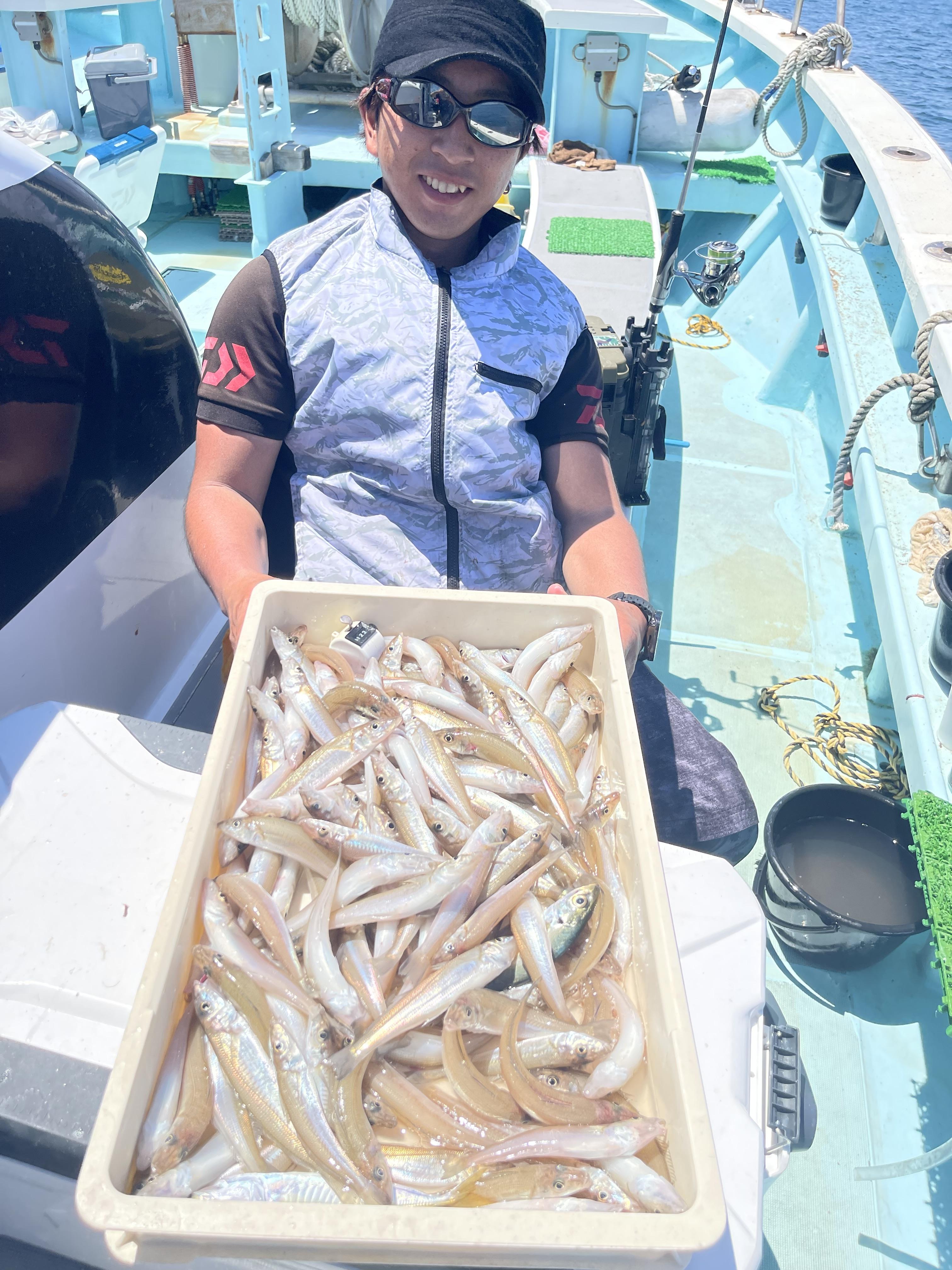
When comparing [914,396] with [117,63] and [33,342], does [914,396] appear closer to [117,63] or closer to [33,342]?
[33,342]

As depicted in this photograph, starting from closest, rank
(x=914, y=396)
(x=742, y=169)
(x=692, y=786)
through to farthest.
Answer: (x=692, y=786) → (x=914, y=396) → (x=742, y=169)

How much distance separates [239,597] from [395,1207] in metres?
1.02

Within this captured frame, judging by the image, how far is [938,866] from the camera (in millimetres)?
1898

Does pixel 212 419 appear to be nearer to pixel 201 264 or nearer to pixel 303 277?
pixel 303 277

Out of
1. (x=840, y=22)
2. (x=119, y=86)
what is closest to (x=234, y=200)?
(x=119, y=86)

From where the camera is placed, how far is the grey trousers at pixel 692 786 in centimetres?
198

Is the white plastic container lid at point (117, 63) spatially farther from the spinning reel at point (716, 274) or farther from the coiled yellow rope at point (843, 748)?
the coiled yellow rope at point (843, 748)

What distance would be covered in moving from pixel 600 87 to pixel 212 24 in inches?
125

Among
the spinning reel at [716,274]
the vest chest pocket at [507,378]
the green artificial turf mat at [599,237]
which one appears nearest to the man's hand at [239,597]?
the vest chest pocket at [507,378]

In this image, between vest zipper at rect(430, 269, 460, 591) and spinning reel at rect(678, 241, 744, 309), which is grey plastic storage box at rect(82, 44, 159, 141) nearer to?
spinning reel at rect(678, 241, 744, 309)

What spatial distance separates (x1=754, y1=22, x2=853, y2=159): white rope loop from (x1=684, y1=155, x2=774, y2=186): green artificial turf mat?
0.61ft

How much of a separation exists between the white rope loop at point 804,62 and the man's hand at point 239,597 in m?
5.76

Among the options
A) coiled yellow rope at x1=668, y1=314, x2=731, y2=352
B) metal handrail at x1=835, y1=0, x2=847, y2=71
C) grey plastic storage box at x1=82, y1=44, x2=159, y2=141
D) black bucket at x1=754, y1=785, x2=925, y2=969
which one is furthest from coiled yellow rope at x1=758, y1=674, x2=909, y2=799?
grey plastic storage box at x1=82, y1=44, x2=159, y2=141

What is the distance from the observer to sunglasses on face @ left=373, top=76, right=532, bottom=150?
5.21 ft
